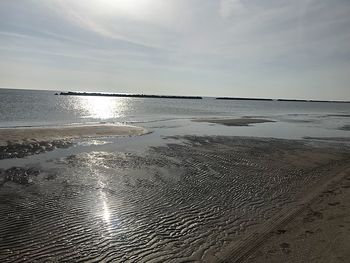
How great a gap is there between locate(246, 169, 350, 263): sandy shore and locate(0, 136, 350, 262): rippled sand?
862 mm

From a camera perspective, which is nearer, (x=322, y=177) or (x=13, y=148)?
(x=322, y=177)

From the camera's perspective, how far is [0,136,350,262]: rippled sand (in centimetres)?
819

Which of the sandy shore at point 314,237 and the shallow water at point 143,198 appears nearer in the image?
the sandy shore at point 314,237

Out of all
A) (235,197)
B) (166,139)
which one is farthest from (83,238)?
(166,139)

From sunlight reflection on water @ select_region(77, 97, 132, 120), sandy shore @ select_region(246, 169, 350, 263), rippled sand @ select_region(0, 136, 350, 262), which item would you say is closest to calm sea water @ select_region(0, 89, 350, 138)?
sunlight reflection on water @ select_region(77, 97, 132, 120)

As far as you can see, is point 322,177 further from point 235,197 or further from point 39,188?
point 39,188

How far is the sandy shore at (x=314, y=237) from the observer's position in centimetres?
762

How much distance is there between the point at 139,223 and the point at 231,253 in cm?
309

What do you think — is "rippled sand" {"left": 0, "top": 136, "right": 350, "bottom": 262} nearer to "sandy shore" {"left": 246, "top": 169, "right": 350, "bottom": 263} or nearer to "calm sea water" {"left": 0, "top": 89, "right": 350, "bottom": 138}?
"sandy shore" {"left": 246, "top": 169, "right": 350, "bottom": 263}

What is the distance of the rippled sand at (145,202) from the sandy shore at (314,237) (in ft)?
2.83

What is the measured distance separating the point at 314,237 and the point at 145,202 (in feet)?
19.0

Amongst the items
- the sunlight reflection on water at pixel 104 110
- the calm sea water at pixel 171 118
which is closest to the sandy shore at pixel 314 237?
the calm sea water at pixel 171 118

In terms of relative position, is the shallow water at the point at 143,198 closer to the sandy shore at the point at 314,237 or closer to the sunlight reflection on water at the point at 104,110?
the sandy shore at the point at 314,237

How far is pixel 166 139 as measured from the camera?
92.8 ft
